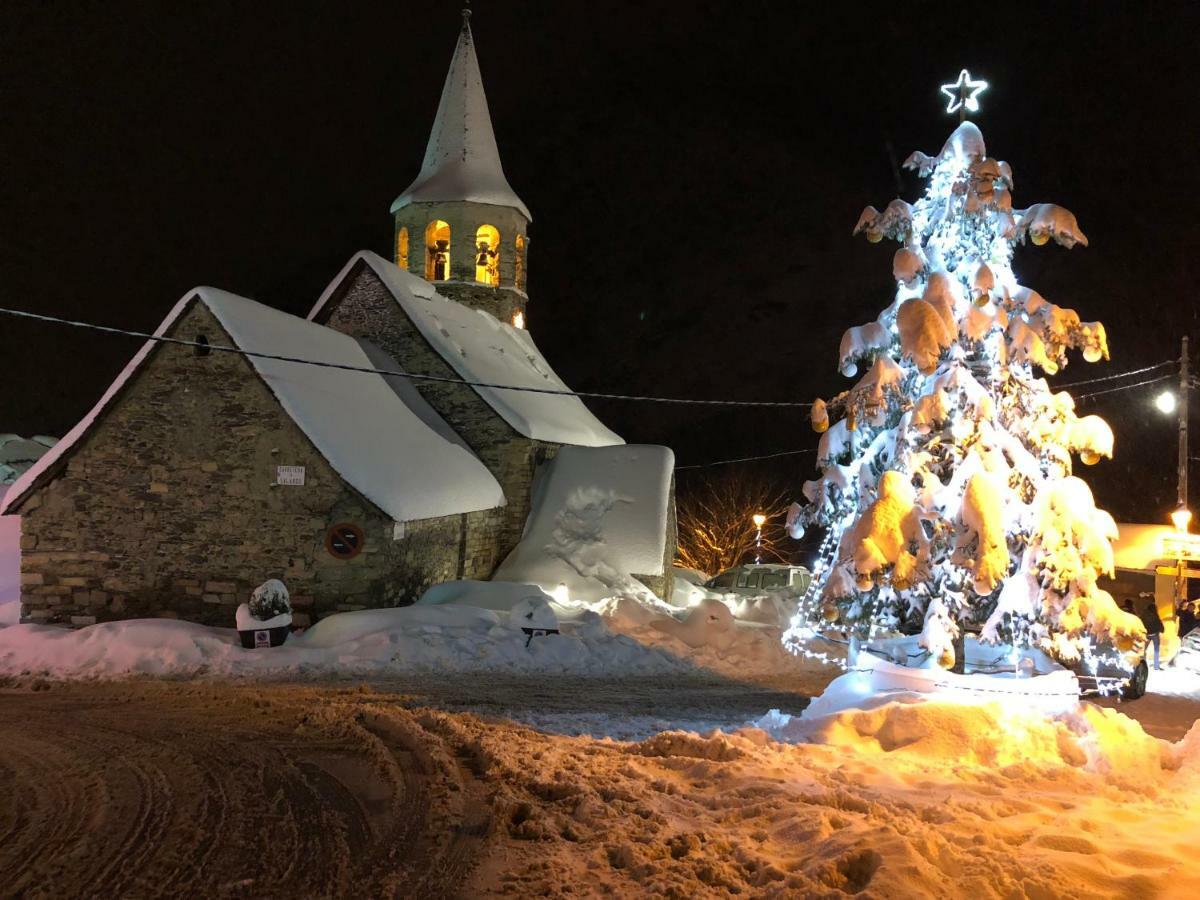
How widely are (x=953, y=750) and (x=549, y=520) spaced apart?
→ 13.7 metres

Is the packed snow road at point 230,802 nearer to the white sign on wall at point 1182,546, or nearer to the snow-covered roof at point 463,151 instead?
the white sign on wall at point 1182,546

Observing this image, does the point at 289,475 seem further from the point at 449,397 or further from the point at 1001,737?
the point at 1001,737

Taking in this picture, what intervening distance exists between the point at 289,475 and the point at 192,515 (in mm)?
1806

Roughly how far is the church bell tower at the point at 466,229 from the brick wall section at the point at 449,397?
18.1ft

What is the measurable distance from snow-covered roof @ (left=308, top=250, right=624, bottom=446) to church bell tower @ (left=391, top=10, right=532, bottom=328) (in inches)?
49.7

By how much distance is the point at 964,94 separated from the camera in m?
9.16

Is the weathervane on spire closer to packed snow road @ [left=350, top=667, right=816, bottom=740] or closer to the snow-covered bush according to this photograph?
packed snow road @ [left=350, top=667, right=816, bottom=740]

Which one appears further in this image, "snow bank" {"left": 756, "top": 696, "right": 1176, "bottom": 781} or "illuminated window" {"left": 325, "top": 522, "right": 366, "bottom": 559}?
"illuminated window" {"left": 325, "top": 522, "right": 366, "bottom": 559}

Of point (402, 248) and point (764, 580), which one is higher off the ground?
point (402, 248)

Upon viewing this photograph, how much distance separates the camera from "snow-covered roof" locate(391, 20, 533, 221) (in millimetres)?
27047

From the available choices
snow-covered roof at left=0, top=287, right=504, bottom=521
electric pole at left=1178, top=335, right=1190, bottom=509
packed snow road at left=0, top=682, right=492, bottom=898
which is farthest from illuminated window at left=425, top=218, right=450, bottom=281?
electric pole at left=1178, top=335, right=1190, bottom=509

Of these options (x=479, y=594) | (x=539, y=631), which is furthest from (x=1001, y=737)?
(x=479, y=594)

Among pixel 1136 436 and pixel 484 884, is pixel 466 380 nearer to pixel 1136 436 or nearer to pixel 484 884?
pixel 484 884

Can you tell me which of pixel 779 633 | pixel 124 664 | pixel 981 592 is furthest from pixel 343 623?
pixel 981 592
